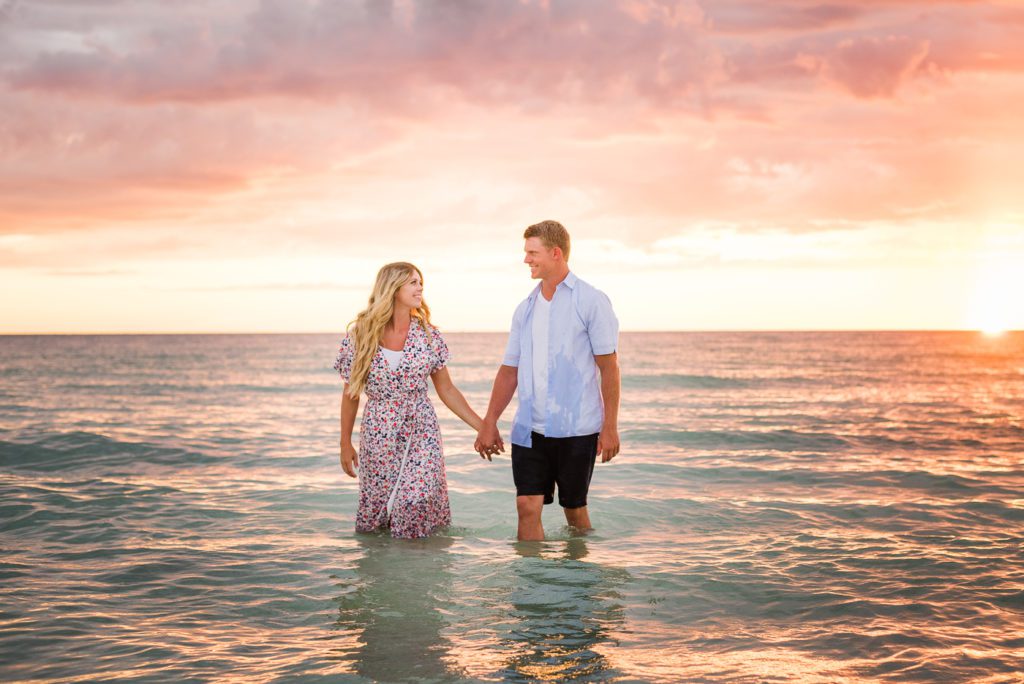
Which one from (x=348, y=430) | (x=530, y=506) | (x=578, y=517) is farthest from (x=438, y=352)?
(x=578, y=517)

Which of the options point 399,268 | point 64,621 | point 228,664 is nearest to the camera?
point 228,664

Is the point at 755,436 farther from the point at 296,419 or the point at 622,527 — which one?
the point at 296,419

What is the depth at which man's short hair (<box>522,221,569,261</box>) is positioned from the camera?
5.91m

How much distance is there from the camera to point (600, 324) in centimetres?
591

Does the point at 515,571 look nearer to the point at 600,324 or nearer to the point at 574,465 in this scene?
the point at 574,465

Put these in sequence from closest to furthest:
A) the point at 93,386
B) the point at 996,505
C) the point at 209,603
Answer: the point at 209,603, the point at 996,505, the point at 93,386

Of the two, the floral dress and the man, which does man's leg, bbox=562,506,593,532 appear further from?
the floral dress

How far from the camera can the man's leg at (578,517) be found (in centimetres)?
666

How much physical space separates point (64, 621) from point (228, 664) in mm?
1592

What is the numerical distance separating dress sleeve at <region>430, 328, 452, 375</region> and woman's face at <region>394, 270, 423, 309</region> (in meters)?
0.37

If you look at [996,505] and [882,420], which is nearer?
[996,505]

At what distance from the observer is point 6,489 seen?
1023 centimetres

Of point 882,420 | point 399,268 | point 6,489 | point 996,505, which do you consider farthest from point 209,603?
point 882,420

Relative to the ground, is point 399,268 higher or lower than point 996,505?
higher
